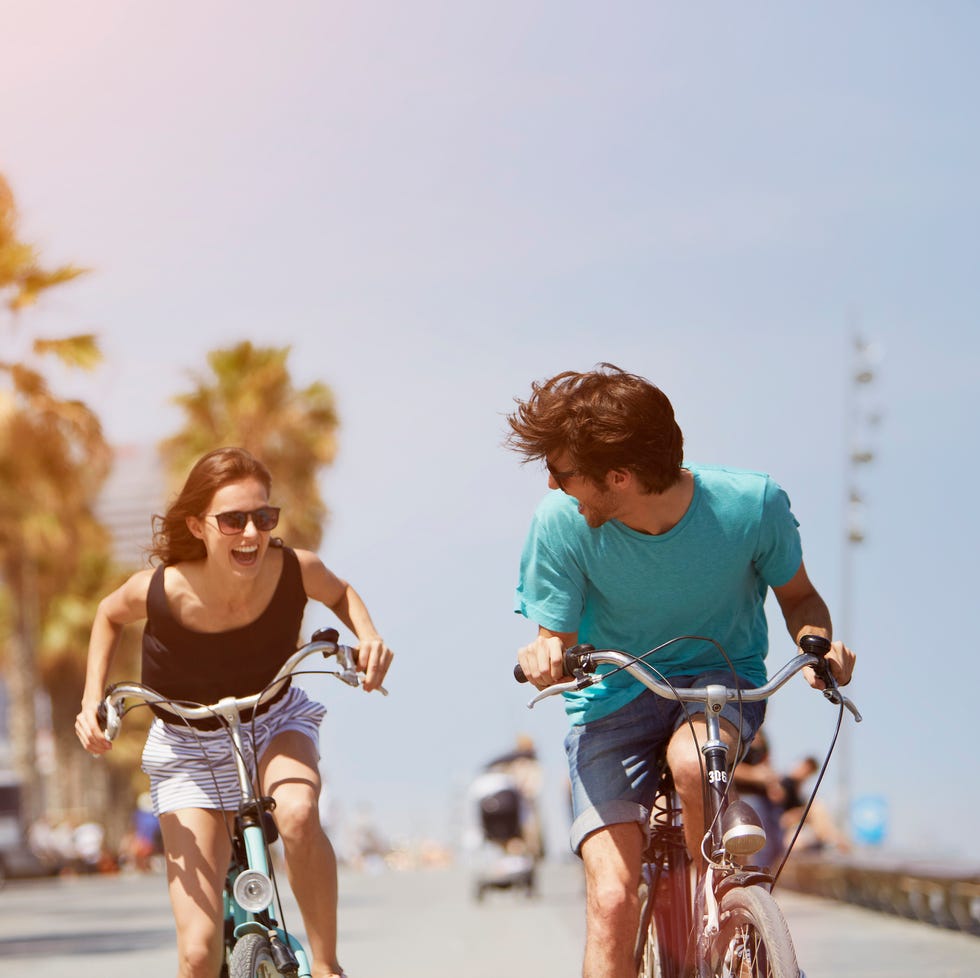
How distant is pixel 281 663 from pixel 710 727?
63.3 inches

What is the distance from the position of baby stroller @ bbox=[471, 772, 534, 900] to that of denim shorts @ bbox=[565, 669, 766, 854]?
1457 cm

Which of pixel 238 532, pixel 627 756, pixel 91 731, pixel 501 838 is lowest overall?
pixel 501 838

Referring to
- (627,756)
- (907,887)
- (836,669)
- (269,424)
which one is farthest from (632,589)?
(269,424)

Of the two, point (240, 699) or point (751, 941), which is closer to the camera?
point (751, 941)

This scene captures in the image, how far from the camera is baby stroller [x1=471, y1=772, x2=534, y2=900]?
1984 cm

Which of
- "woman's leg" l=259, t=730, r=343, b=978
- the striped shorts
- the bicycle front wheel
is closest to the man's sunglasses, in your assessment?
the striped shorts

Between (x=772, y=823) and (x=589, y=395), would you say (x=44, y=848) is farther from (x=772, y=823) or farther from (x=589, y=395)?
(x=589, y=395)

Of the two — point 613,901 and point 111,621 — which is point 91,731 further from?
point 613,901

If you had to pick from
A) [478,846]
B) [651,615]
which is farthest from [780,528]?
[478,846]

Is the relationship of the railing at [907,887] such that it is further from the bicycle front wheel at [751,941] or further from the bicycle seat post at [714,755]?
the bicycle front wheel at [751,941]

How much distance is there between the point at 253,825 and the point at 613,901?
1.12 m

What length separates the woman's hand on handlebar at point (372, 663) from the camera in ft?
18.6

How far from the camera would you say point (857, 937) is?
13469 mm

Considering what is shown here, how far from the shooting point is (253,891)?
18.2 feet
